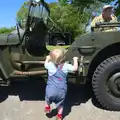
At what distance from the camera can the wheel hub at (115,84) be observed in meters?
5.15

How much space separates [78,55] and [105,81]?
58cm

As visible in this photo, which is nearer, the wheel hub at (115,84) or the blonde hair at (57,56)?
the blonde hair at (57,56)

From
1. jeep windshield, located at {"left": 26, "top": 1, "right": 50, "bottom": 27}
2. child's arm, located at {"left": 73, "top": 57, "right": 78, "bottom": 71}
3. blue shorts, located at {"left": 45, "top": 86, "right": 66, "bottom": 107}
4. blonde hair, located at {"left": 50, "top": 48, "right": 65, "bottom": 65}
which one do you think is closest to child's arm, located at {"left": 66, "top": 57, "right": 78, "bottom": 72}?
child's arm, located at {"left": 73, "top": 57, "right": 78, "bottom": 71}

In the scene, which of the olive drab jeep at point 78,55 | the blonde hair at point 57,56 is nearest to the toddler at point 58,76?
the blonde hair at point 57,56

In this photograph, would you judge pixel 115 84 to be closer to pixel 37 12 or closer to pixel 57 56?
pixel 57 56

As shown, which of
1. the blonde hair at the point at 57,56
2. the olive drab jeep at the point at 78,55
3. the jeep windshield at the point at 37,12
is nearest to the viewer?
the blonde hair at the point at 57,56

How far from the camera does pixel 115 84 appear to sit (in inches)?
203

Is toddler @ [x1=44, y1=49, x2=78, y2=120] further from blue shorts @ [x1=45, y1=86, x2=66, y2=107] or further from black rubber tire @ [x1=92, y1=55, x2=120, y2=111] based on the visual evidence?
black rubber tire @ [x1=92, y1=55, x2=120, y2=111]

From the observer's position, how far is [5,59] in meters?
5.49

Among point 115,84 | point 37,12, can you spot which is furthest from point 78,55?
point 37,12

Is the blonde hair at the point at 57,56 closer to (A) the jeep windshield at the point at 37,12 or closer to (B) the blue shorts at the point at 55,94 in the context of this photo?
(B) the blue shorts at the point at 55,94

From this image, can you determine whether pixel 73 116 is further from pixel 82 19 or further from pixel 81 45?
pixel 82 19

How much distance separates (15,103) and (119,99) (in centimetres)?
174

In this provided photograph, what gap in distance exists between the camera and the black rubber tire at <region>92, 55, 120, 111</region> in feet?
16.8
